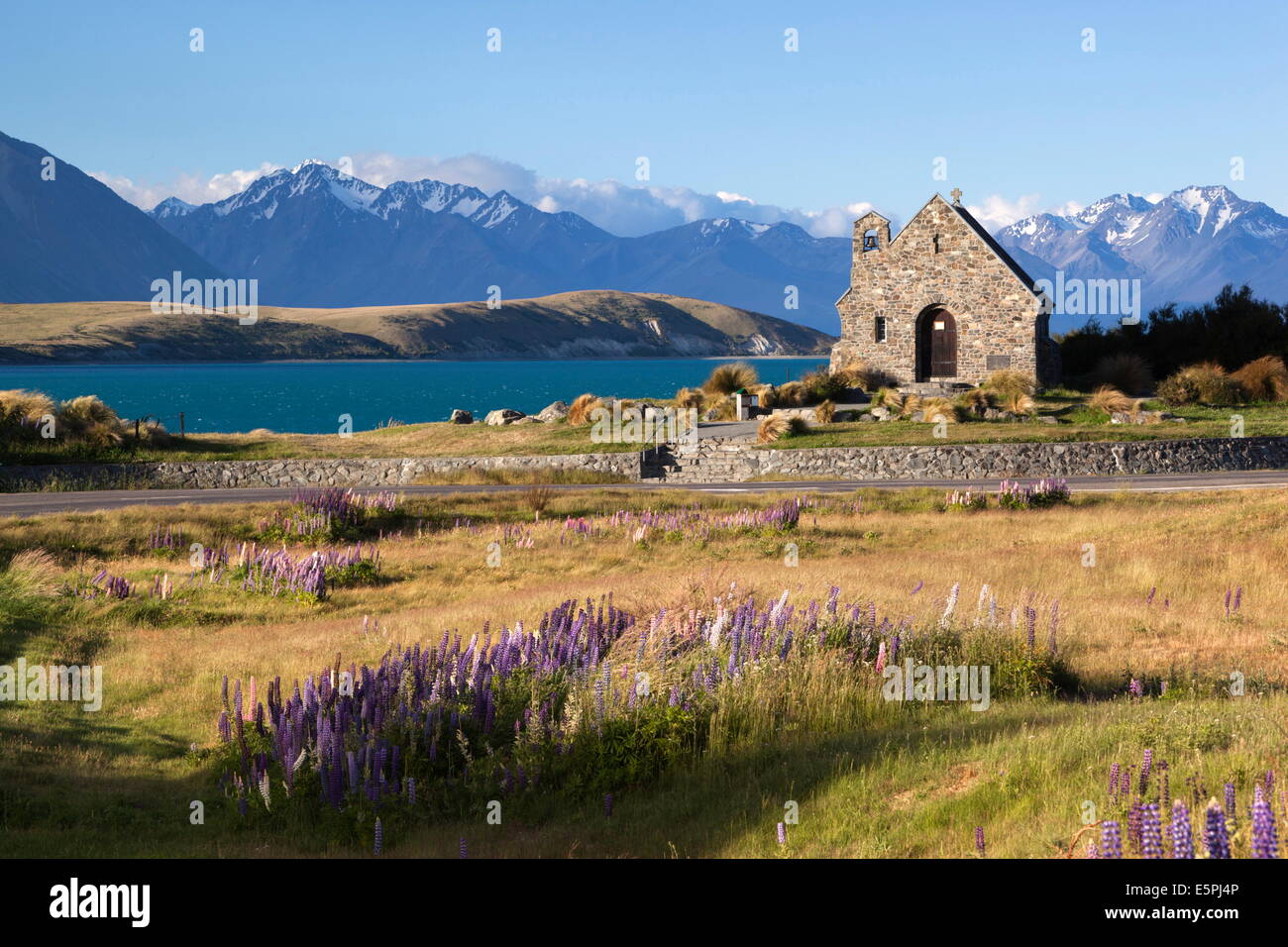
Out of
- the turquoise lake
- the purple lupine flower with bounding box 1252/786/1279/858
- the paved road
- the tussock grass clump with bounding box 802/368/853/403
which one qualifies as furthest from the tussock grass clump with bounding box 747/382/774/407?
the purple lupine flower with bounding box 1252/786/1279/858

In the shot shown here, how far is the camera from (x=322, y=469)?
137 ft

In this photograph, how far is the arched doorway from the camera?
178ft

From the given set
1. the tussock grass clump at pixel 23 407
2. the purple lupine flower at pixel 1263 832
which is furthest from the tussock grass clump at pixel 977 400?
the purple lupine flower at pixel 1263 832

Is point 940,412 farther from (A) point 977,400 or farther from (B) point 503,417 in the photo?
(B) point 503,417

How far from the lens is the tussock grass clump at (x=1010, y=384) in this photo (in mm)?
48656

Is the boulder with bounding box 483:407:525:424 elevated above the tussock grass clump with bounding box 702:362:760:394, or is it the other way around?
the tussock grass clump with bounding box 702:362:760:394

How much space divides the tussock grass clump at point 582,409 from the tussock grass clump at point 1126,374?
23.9 m

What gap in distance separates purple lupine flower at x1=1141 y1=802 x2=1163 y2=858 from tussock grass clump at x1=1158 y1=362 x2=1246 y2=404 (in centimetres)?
4732

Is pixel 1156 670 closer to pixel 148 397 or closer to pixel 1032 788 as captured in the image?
pixel 1032 788

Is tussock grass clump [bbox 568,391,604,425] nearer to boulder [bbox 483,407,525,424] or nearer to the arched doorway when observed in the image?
boulder [bbox 483,407,525,424]

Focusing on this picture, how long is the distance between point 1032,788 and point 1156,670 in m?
5.89

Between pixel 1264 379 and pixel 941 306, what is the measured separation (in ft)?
48.4

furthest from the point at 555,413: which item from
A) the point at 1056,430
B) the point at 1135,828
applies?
the point at 1135,828
